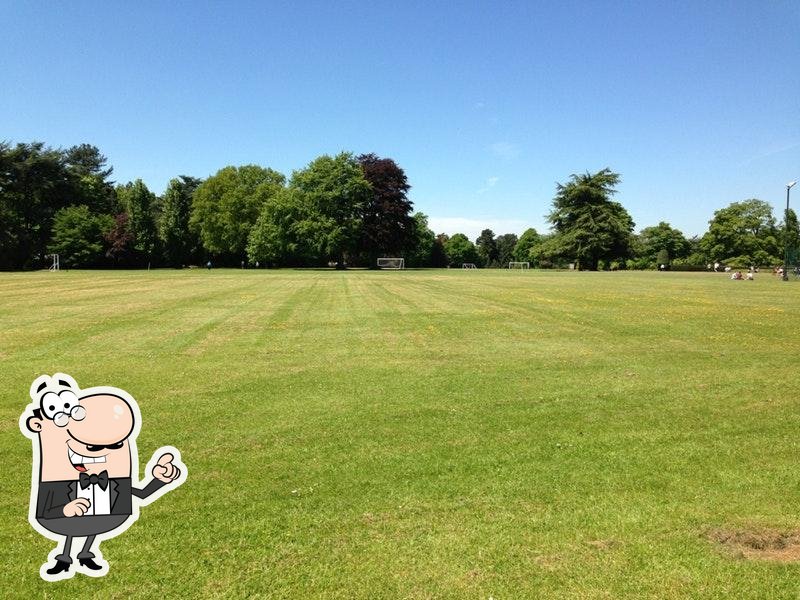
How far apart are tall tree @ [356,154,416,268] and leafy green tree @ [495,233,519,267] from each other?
8374cm

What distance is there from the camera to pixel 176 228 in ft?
280

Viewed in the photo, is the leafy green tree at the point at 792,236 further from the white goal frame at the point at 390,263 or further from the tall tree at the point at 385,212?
the white goal frame at the point at 390,263

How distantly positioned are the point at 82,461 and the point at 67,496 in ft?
0.74

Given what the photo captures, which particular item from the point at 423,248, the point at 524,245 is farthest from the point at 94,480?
the point at 524,245

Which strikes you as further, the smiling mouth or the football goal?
the football goal

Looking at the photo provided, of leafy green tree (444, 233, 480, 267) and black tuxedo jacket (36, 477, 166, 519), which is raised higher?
leafy green tree (444, 233, 480, 267)

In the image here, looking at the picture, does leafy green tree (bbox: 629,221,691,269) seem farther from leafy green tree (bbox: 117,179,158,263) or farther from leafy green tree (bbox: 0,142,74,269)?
leafy green tree (bbox: 0,142,74,269)

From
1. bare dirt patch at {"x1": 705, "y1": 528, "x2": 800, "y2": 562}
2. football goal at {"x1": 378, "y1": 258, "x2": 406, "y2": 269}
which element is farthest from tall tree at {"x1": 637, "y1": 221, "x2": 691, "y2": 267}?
bare dirt patch at {"x1": 705, "y1": 528, "x2": 800, "y2": 562}

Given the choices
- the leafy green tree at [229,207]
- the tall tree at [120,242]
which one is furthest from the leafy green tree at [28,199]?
the leafy green tree at [229,207]

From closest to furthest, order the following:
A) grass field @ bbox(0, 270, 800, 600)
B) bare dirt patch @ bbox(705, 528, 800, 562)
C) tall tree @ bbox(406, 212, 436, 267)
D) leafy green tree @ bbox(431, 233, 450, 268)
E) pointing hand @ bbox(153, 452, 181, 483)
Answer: pointing hand @ bbox(153, 452, 181, 483) < grass field @ bbox(0, 270, 800, 600) < bare dirt patch @ bbox(705, 528, 800, 562) < tall tree @ bbox(406, 212, 436, 267) < leafy green tree @ bbox(431, 233, 450, 268)

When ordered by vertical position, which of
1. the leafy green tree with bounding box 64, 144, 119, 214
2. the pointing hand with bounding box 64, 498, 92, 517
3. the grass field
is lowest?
the grass field

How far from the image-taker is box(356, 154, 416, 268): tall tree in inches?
3196

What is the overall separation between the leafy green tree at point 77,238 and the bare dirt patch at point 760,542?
84.1 m

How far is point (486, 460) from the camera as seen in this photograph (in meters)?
5.80
